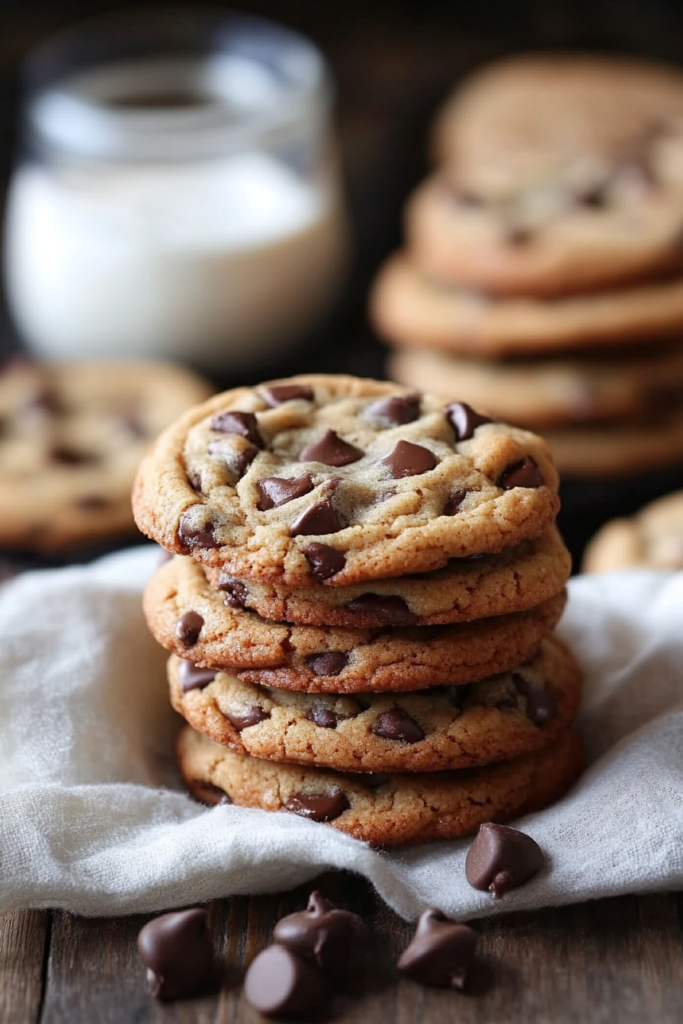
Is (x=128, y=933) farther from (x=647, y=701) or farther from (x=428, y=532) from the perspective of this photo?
(x=647, y=701)

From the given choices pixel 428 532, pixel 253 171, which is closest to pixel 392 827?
pixel 428 532

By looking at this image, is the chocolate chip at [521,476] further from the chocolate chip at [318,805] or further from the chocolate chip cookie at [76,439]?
the chocolate chip cookie at [76,439]

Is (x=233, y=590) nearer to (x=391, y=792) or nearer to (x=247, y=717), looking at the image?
(x=247, y=717)

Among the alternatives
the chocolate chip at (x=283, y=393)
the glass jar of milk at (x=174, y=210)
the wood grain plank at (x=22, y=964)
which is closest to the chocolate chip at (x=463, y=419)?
the chocolate chip at (x=283, y=393)

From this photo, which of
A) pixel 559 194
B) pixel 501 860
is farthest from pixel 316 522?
pixel 559 194

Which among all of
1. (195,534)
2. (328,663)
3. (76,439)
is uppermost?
(195,534)

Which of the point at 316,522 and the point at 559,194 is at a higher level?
the point at 316,522

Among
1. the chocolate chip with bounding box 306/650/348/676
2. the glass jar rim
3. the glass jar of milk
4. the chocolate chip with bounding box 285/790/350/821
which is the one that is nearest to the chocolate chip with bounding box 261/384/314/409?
the chocolate chip with bounding box 306/650/348/676

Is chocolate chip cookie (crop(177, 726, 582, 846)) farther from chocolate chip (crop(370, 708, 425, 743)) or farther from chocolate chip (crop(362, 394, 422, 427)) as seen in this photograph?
chocolate chip (crop(362, 394, 422, 427))
